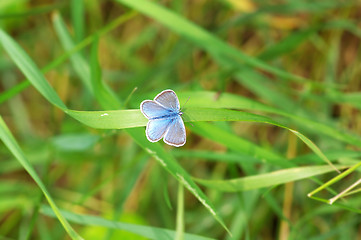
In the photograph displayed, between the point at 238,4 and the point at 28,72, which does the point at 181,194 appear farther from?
the point at 238,4

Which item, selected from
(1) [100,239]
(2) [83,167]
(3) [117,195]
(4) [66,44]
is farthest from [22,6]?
(1) [100,239]

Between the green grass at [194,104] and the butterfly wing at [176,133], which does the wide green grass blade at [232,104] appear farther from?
the butterfly wing at [176,133]

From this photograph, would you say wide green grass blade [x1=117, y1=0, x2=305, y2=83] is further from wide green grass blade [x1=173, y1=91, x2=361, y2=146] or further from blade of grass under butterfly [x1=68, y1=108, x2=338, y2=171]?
blade of grass under butterfly [x1=68, y1=108, x2=338, y2=171]

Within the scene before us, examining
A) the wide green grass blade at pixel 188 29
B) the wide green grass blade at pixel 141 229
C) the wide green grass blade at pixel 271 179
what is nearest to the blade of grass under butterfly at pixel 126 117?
the wide green grass blade at pixel 271 179

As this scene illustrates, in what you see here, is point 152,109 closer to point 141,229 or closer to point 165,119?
point 165,119

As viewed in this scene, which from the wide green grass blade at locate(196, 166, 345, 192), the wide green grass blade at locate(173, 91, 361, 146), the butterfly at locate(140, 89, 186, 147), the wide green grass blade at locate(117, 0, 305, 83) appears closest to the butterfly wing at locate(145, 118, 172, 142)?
the butterfly at locate(140, 89, 186, 147)

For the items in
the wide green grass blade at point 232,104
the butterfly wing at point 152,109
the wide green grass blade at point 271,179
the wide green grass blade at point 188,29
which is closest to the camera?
the butterfly wing at point 152,109
